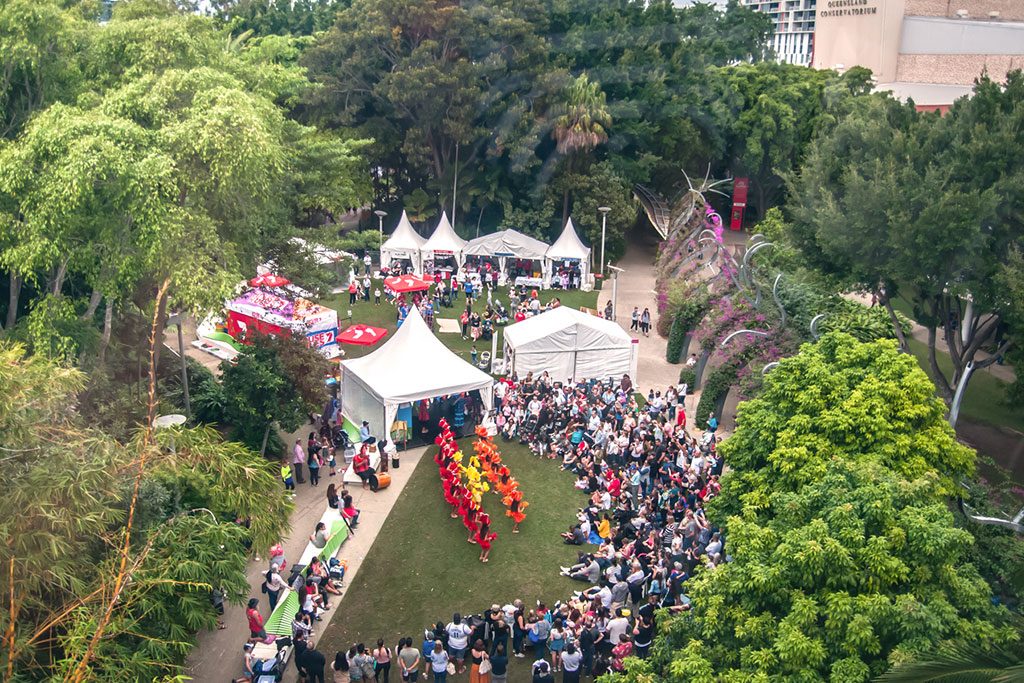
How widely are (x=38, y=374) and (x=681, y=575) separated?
9276 mm

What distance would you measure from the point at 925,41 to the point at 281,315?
133 feet

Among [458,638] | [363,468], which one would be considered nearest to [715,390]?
[363,468]

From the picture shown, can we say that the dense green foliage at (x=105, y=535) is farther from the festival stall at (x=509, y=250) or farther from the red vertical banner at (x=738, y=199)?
the red vertical banner at (x=738, y=199)

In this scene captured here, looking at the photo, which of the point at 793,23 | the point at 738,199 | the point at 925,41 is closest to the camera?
the point at 738,199

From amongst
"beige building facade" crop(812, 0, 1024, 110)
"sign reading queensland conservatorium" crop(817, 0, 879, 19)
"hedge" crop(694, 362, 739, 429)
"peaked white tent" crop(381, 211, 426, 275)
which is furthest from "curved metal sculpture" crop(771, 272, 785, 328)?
"sign reading queensland conservatorium" crop(817, 0, 879, 19)

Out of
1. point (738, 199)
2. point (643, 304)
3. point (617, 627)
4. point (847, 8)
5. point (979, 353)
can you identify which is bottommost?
point (979, 353)

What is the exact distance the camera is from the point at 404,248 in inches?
1355

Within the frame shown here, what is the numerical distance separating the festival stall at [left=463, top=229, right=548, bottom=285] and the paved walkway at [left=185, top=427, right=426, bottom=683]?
14550 millimetres

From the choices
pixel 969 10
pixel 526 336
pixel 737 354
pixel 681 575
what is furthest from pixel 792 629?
pixel 969 10

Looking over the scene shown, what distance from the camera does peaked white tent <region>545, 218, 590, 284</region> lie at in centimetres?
3384

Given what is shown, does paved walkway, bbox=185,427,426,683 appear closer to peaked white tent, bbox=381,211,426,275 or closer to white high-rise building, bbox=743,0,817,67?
peaked white tent, bbox=381,211,426,275

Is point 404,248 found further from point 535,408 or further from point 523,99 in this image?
point 535,408

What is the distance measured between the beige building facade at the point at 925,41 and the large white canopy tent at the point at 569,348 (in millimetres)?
28599

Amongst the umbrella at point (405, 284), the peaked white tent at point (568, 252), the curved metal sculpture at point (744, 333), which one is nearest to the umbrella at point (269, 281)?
the umbrella at point (405, 284)
